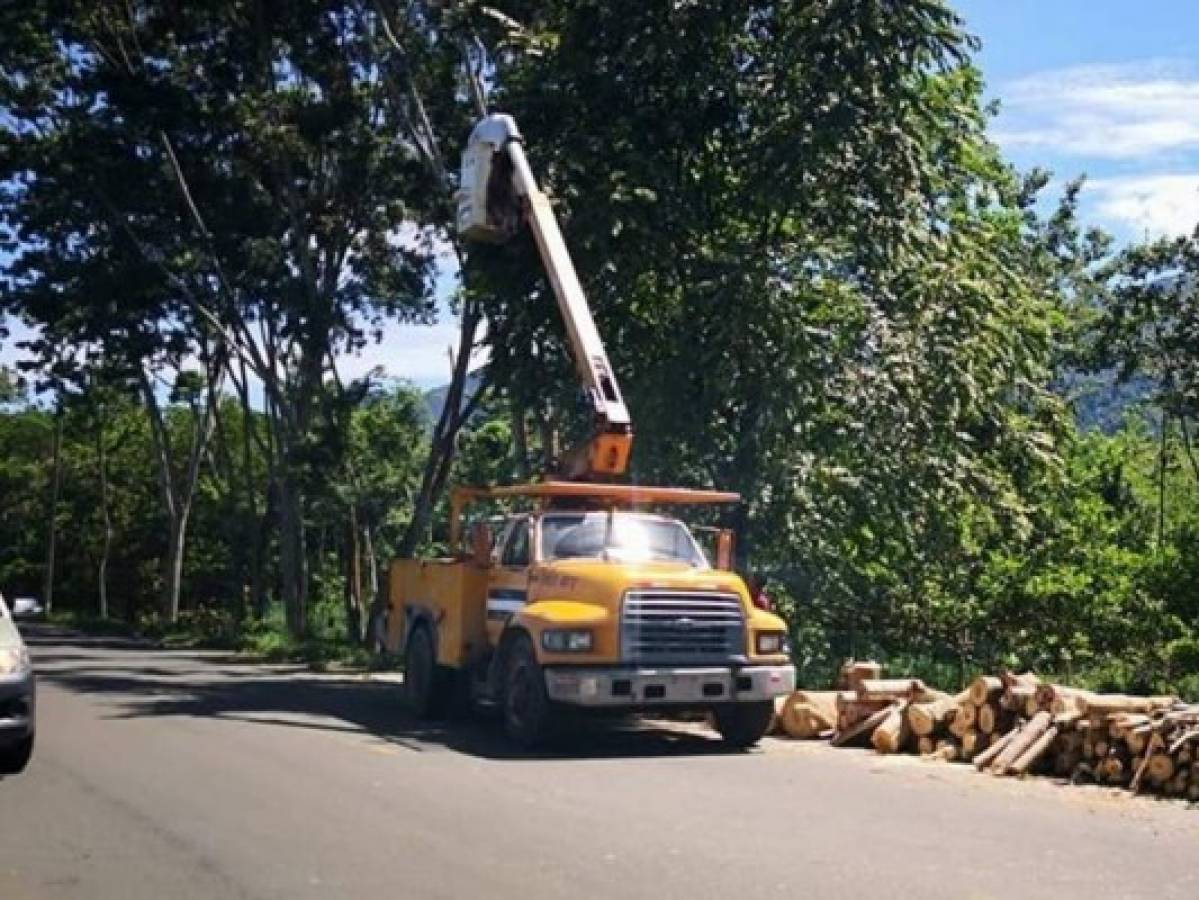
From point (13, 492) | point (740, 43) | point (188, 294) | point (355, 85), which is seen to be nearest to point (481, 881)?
point (740, 43)

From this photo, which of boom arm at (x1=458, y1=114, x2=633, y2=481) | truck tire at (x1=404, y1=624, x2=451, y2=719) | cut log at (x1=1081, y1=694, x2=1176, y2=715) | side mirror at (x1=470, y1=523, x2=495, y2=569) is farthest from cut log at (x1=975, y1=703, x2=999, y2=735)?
truck tire at (x1=404, y1=624, x2=451, y2=719)

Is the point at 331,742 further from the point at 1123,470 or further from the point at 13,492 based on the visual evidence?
the point at 13,492

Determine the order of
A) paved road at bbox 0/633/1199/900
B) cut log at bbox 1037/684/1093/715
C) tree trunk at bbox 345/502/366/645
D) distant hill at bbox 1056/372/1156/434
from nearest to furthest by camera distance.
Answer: paved road at bbox 0/633/1199/900
cut log at bbox 1037/684/1093/715
tree trunk at bbox 345/502/366/645
distant hill at bbox 1056/372/1156/434

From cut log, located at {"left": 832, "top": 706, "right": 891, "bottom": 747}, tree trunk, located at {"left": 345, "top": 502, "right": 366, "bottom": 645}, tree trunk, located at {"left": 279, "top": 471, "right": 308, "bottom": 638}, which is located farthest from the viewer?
tree trunk, located at {"left": 345, "top": 502, "right": 366, "bottom": 645}

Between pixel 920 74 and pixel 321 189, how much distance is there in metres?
14.5

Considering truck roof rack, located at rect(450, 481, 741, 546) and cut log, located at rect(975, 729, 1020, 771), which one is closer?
cut log, located at rect(975, 729, 1020, 771)

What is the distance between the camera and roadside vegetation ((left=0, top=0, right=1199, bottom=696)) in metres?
19.6

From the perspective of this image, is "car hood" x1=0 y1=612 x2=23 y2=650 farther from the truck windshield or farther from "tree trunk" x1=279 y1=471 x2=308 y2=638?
"tree trunk" x1=279 y1=471 x2=308 y2=638

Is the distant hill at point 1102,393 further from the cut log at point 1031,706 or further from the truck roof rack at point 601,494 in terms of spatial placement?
the cut log at point 1031,706

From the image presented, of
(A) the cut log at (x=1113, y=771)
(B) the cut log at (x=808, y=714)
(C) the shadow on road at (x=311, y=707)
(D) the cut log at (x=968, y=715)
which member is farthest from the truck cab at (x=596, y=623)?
(A) the cut log at (x=1113, y=771)

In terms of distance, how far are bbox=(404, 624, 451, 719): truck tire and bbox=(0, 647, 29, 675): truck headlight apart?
224 inches

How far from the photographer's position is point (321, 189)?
31.1m

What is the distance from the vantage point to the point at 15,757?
38.1 feet

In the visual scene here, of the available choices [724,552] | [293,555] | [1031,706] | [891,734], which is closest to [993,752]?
[1031,706]
